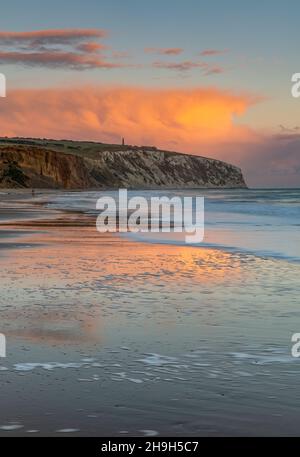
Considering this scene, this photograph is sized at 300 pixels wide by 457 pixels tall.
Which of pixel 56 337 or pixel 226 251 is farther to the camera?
pixel 226 251

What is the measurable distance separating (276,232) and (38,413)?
19603 mm

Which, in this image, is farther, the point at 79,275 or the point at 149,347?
the point at 79,275

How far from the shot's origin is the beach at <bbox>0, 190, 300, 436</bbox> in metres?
4.70

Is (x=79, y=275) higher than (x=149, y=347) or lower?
higher

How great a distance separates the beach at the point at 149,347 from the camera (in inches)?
185

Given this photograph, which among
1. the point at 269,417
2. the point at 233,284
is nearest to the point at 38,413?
the point at 269,417

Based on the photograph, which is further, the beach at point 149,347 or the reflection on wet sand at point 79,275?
the reflection on wet sand at point 79,275

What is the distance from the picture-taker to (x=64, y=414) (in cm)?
473

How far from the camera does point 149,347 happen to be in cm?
670

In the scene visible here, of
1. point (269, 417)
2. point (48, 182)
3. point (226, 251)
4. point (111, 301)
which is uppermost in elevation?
point (48, 182)

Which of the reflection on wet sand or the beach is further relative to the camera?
the reflection on wet sand

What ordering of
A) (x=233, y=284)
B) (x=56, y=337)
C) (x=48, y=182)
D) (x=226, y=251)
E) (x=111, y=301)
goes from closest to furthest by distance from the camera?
(x=56, y=337)
(x=111, y=301)
(x=233, y=284)
(x=226, y=251)
(x=48, y=182)

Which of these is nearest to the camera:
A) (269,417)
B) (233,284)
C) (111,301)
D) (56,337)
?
(269,417)

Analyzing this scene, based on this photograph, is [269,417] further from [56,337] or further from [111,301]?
[111,301]
